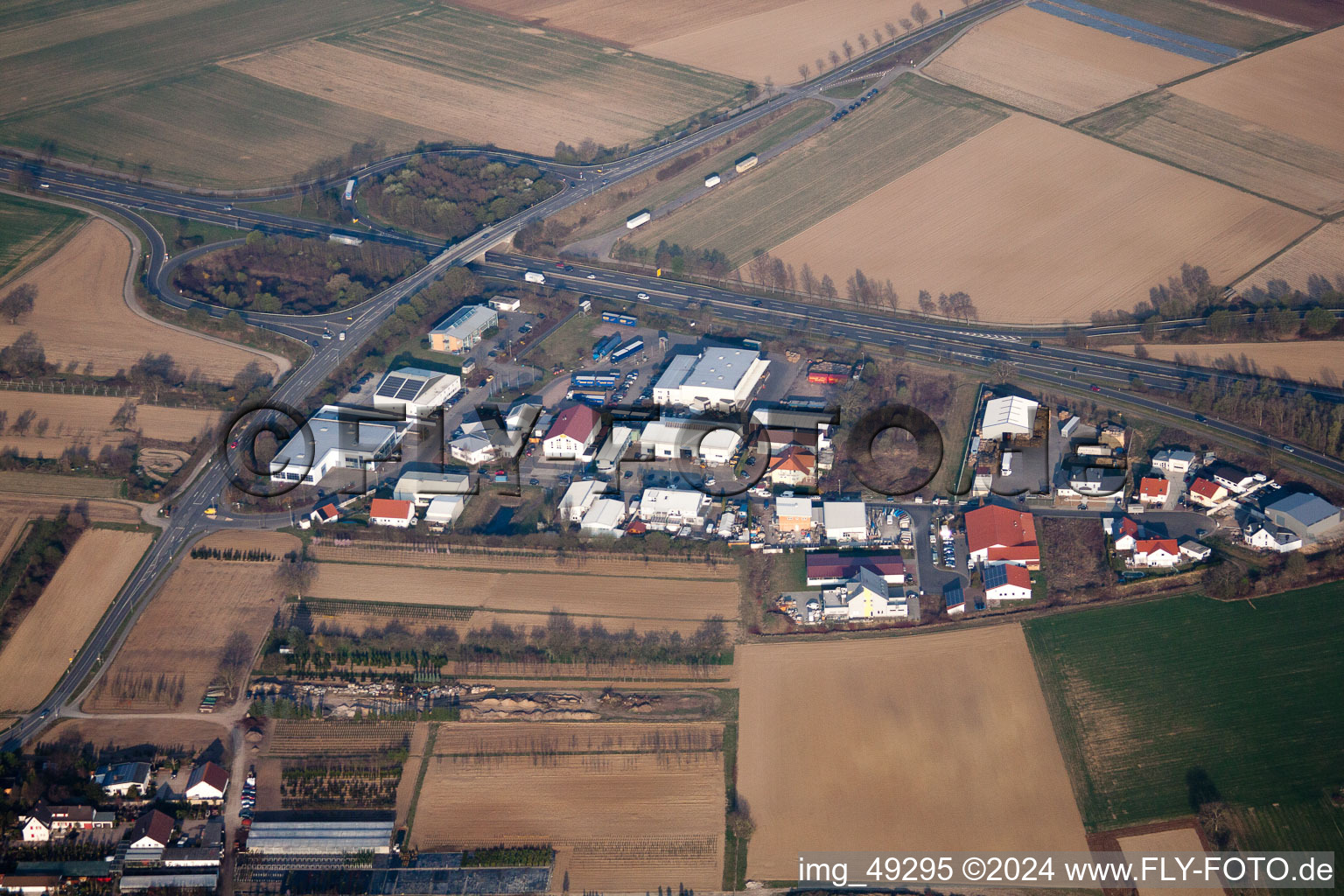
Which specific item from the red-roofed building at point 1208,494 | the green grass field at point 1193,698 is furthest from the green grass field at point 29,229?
the red-roofed building at point 1208,494

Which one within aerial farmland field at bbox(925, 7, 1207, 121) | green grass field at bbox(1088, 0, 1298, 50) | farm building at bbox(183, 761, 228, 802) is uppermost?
green grass field at bbox(1088, 0, 1298, 50)

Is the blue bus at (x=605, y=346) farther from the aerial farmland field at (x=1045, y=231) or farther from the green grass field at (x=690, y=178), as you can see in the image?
the aerial farmland field at (x=1045, y=231)

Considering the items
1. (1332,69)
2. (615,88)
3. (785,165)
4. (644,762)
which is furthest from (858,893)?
(1332,69)

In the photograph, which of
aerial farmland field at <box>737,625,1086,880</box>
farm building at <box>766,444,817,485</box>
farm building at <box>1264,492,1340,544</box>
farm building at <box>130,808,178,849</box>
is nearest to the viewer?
farm building at <box>130,808,178,849</box>

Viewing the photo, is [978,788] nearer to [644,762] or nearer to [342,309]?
[644,762]

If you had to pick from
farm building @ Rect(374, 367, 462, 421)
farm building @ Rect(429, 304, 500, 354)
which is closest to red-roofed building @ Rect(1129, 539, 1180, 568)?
farm building @ Rect(374, 367, 462, 421)

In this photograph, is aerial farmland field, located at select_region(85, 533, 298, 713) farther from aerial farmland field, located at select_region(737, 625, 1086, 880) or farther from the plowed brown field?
aerial farmland field, located at select_region(737, 625, 1086, 880)
